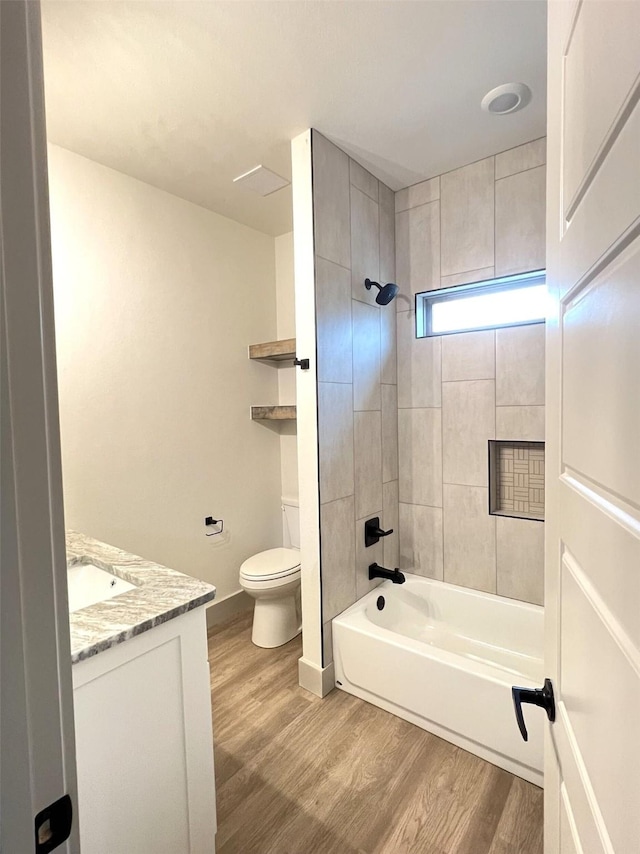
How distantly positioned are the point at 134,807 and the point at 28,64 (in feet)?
4.68

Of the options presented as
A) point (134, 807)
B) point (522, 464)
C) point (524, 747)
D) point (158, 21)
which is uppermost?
point (158, 21)

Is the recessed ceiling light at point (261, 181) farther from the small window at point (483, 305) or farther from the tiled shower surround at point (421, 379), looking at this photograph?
the small window at point (483, 305)

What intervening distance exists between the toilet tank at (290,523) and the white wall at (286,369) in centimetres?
7

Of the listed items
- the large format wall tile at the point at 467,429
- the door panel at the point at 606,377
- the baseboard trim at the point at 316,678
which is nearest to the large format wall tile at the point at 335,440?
the large format wall tile at the point at 467,429

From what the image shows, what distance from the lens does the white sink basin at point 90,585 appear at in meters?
1.39

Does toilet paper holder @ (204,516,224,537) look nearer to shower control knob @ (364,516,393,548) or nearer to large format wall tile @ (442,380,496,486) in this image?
shower control knob @ (364,516,393,548)

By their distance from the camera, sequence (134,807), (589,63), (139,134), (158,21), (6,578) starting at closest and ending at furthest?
(6,578)
(589,63)
(134,807)
(158,21)
(139,134)

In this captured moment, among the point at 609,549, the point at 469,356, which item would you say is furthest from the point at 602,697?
the point at 469,356

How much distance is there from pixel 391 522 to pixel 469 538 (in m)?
0.46

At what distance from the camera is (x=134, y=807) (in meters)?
0.99

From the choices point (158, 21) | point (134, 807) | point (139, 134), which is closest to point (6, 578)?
point (134, 807)

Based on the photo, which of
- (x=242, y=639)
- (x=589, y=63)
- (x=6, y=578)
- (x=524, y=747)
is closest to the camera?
(x=6, y=578)

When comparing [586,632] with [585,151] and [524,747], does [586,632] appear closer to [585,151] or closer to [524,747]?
[585,151]

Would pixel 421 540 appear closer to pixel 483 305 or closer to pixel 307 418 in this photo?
pixel 307 418
